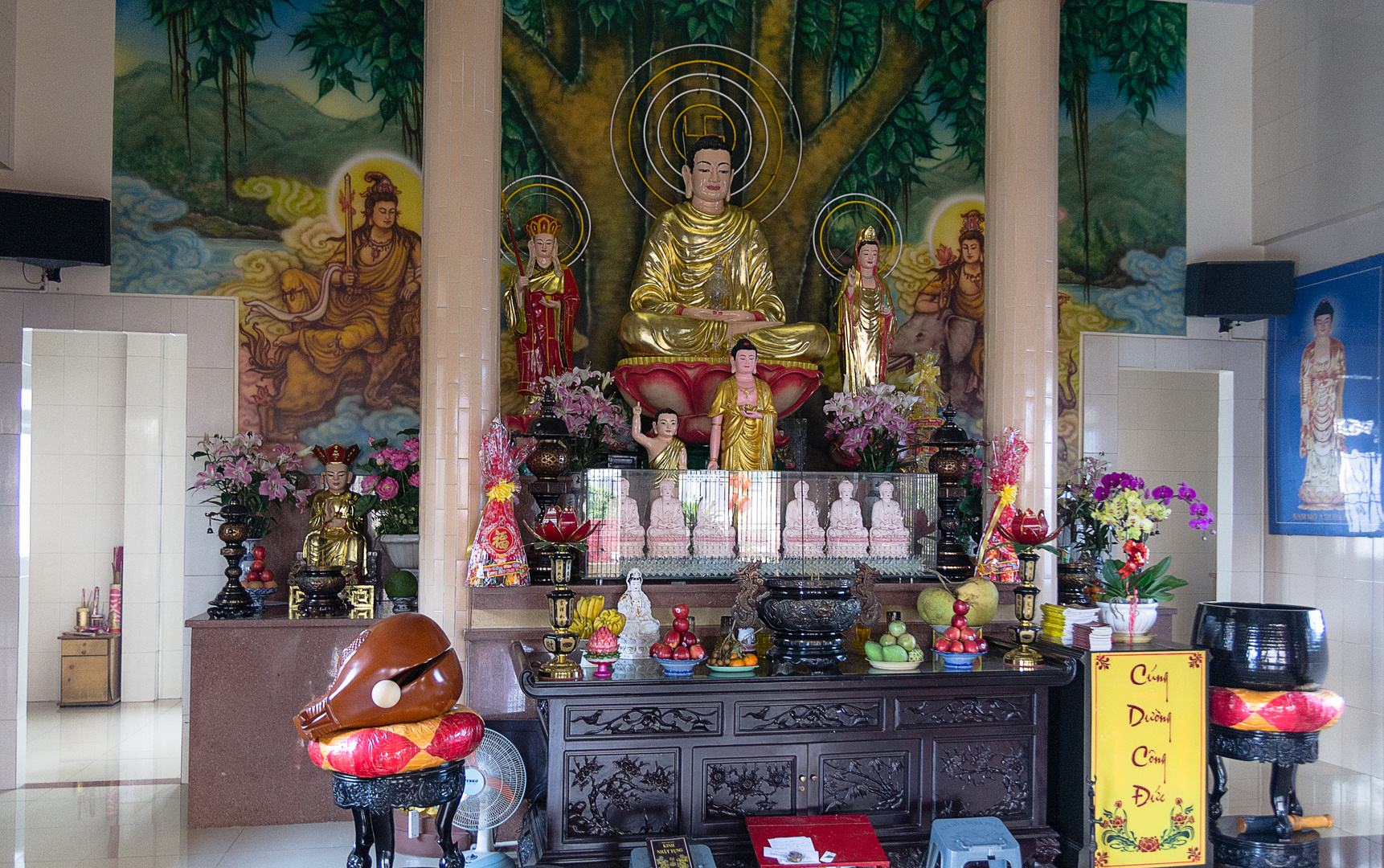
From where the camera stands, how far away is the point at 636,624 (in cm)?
Result: 425

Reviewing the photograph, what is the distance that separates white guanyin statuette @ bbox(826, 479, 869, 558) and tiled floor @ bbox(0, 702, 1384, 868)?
2440 millimetres

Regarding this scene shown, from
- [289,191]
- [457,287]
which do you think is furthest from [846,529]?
[289,191]

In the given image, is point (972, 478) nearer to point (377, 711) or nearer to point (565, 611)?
point (565, 611)

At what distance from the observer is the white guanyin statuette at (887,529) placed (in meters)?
5.04

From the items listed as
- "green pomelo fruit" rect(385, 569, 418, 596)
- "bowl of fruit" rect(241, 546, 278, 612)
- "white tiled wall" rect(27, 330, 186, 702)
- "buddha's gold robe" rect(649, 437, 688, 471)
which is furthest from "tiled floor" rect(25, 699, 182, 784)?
"buddha's gold robe" rect(649, 437, 688, 471)

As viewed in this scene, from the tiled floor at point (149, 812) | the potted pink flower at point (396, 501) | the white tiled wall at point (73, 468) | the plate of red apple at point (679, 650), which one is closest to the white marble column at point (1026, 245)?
the tiled floor at point (149, 812)

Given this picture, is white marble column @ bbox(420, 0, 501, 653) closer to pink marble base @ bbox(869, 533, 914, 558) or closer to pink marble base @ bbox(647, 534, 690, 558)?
pink marble base @ bbox(647, 534, 690, 558)

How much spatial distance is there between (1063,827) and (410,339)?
15.1ft

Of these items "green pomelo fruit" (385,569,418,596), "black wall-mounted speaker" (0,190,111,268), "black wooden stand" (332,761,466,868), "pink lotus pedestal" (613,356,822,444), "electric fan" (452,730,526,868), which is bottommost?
"electric fan" (452,730,526,868)

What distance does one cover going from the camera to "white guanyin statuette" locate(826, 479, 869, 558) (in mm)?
5004

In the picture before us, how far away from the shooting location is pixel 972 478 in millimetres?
5996

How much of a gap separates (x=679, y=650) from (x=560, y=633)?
1.53ft

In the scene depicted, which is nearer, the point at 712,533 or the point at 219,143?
the point at 712,533

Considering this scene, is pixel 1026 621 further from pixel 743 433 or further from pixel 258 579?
pixel 258 579
